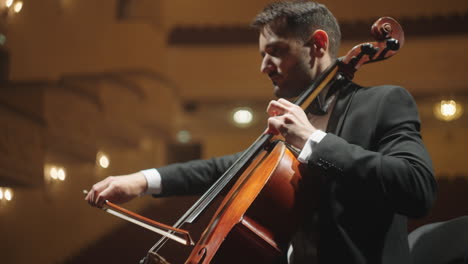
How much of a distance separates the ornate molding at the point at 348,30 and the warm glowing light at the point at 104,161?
260 cm

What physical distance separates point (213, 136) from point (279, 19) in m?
6.74

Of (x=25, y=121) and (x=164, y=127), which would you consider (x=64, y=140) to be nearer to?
(x=25, y=121)

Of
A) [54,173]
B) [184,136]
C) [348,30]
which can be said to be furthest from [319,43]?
[184,136]

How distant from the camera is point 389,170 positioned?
1.21 metres

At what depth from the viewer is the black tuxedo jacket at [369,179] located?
4.01 ft

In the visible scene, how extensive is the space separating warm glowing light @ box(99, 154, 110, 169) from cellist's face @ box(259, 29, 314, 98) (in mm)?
3169

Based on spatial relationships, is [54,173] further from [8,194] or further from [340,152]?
[340,152]

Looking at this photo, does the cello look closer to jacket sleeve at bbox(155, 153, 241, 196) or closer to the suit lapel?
the suit lapel

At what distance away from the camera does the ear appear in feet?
5.10

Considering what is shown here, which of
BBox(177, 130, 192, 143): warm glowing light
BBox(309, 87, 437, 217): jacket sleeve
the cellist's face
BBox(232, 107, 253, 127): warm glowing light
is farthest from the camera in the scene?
BBox(177, 130, 192, 143): warm glowing light

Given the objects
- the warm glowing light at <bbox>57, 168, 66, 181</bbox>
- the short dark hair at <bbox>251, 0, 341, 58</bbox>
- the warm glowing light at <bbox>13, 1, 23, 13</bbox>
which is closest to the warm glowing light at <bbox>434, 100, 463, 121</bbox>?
the warm glowing light at <bbox>57, 168, 66, 181</bbox>

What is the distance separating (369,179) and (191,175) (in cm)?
67

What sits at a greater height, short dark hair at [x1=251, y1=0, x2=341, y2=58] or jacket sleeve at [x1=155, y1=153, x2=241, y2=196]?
short dark hair at [x1=251, y1=0, x2=341, y2=58]

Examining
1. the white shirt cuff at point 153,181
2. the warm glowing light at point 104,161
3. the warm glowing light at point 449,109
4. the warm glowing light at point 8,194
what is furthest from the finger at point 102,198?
the warm glowing light at point 449,109
